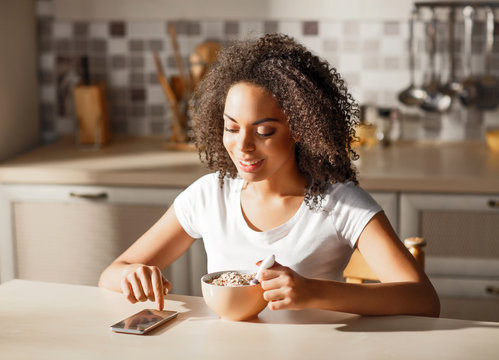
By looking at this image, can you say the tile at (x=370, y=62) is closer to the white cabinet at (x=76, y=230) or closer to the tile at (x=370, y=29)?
the tile at (x=370, y=29)

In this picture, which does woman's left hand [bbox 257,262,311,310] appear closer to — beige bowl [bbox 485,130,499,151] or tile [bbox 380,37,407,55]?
beige bowl [bbox 485,130,499,151]

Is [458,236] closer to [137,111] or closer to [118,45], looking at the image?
[137,111]

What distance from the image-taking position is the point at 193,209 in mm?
1516

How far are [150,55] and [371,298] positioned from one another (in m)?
1.99

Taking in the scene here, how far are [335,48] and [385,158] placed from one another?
57 cm

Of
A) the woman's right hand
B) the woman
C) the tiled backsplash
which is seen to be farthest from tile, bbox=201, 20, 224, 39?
the woman's right hand

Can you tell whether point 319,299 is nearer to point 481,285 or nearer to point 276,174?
point 276,174

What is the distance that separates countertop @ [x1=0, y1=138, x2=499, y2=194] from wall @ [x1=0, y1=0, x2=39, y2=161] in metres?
0.11

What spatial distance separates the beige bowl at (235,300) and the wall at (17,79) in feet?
5.59

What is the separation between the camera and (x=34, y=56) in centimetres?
292

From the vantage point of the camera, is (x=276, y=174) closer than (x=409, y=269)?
No

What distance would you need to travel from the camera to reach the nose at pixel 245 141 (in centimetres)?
127

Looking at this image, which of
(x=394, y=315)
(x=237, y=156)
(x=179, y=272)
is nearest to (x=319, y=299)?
(x=394, y=315)

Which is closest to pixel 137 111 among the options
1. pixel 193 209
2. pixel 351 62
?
pixel 351 62
